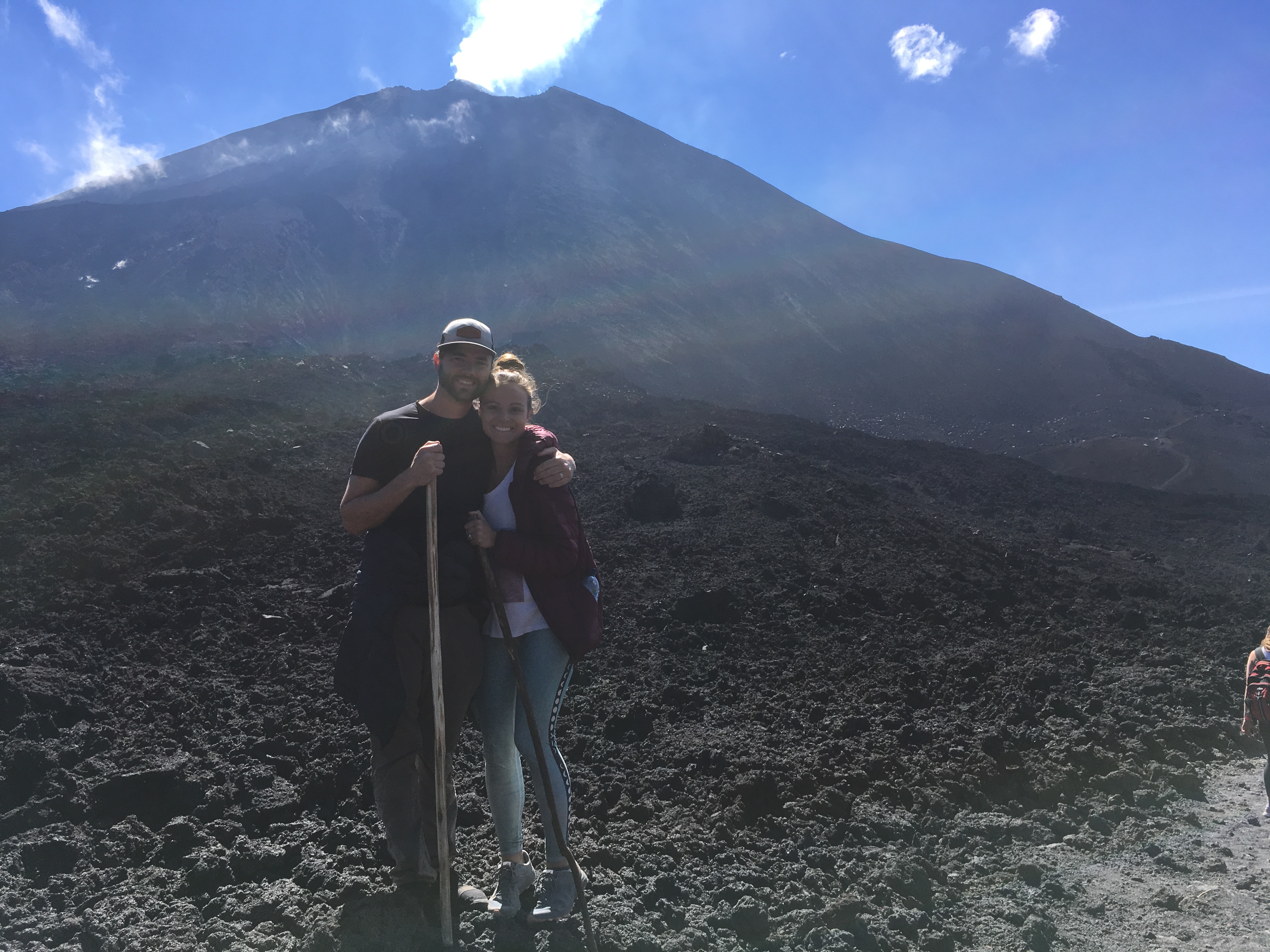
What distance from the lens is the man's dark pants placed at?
225 cm

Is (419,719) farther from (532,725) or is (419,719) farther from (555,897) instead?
(555,897)

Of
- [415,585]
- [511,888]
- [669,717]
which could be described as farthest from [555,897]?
[669,717]

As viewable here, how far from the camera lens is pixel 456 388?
89.7 inches

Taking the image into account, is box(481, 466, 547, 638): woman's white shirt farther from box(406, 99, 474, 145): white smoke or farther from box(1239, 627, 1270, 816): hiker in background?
box(406, 99, 474, 145): white smoke

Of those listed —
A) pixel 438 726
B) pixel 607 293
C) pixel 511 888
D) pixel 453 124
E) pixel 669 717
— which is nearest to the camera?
pixel 438 726

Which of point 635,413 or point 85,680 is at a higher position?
point 635,413

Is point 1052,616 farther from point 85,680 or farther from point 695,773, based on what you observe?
point 85,680

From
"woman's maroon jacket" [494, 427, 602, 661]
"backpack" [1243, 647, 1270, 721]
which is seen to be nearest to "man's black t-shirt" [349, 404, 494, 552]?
"woman's maroon jacket" [494, 427, 602, 661]

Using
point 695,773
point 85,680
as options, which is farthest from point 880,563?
point 85,680

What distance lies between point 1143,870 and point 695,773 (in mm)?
1834

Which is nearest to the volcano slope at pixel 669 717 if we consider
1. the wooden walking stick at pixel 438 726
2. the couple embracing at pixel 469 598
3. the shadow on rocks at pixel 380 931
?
the shadow on rocks at pixel 380 931

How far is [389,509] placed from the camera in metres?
2.17

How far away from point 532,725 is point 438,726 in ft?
0.86

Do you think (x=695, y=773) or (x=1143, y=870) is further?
(x=695, y=773)
